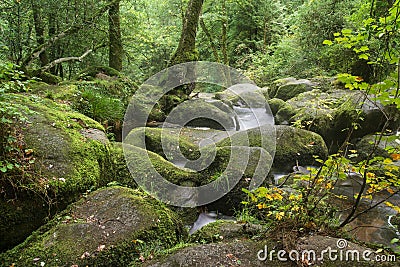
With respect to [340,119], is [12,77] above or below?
above

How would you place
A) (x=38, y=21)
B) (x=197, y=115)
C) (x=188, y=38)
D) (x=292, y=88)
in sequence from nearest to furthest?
(x=38, y=21) → (x=197, y=115) → (x=188, y=38) → (x=292, y=88)

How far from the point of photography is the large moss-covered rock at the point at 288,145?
6.17m

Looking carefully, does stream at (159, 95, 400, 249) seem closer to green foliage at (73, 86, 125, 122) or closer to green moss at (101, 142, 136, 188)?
green moss at (101, 142, 136, 188)

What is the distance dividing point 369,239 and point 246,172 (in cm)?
207

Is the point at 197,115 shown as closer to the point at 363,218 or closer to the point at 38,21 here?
the point at 38,21

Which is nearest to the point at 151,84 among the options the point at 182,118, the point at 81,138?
the point at 182,118

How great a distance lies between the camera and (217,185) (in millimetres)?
4727

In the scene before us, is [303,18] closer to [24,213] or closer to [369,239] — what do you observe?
[369,239]

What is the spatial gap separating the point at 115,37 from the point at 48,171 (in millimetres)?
7025

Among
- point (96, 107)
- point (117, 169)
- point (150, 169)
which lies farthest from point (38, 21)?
point (150, 169)

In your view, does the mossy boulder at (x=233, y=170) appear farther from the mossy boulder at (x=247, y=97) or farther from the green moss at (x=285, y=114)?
the mossy boulder at (x=247, y=97)
